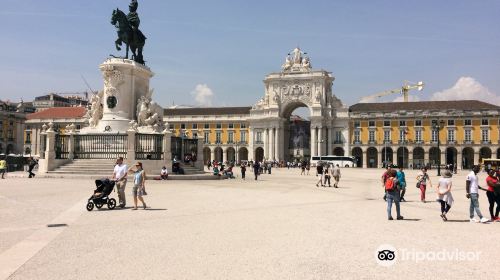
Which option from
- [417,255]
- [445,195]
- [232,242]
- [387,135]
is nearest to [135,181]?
[232,242]

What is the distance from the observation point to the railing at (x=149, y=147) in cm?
2430

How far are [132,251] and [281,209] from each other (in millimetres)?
6225

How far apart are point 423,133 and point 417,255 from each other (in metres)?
80.8

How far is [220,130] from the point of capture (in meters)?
94.6

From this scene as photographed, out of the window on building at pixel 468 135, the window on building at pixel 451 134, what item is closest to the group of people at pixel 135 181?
the window on building at pixel 451 134

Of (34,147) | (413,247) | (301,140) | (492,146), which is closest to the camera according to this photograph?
(413,247)

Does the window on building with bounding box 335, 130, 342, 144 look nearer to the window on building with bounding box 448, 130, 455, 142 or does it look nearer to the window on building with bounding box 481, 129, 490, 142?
the window on building with bounding box 448, 130, 455, 142

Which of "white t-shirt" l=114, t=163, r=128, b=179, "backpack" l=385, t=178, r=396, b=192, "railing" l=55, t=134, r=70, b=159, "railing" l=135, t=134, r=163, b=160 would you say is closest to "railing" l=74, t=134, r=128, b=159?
"railing" l=55, t=134, r=70, b=159

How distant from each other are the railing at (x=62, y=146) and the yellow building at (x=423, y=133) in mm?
66968

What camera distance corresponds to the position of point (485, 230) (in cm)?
971

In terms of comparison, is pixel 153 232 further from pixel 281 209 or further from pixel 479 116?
pixel 479 116

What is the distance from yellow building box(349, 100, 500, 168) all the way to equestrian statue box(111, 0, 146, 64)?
2533 inches

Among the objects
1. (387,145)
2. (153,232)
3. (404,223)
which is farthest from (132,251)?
(387,145)

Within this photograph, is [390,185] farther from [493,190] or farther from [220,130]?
[220,130]
